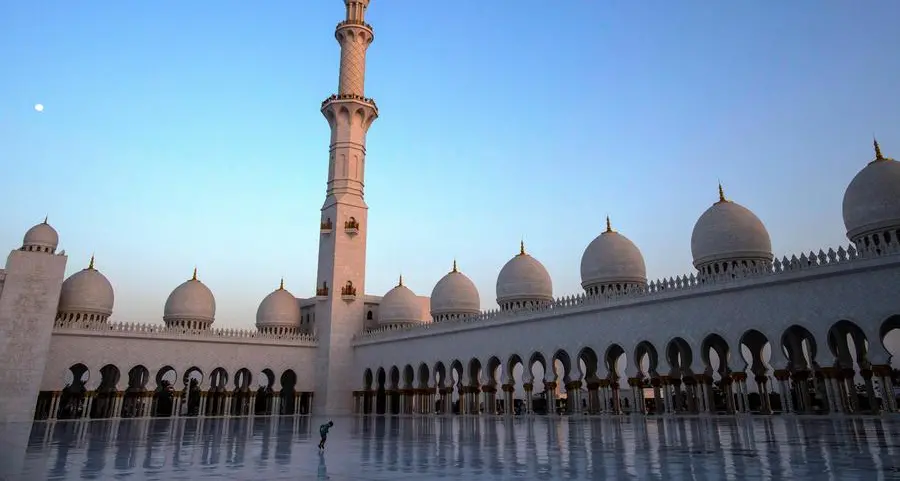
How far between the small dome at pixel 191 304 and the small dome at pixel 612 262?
18556 mm

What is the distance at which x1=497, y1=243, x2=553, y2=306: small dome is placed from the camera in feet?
93.5

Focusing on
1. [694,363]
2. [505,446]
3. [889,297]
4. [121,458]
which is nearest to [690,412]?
[694,363]

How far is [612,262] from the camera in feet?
82.3

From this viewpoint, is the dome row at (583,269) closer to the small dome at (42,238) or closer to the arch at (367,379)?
the small dome at (42,238)

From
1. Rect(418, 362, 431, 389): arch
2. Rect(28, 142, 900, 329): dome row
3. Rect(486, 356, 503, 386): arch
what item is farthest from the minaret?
Rect(486, 356, 503, 386): arch

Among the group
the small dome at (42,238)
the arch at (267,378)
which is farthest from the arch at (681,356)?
the small dome at (42,238)

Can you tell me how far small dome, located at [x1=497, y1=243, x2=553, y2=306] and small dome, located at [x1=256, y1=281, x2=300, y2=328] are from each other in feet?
38.7

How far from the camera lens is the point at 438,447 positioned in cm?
904

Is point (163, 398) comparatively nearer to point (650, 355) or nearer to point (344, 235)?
point (344, 235)

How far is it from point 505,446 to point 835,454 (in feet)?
13.3

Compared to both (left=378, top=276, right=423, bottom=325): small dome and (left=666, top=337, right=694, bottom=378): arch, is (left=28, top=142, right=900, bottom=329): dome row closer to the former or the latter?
(left=378, top=276, right=423, bottom=325): small dome

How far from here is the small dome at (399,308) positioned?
1308 inches

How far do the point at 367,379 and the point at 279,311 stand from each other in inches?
242

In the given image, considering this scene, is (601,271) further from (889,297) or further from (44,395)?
(44,395)
